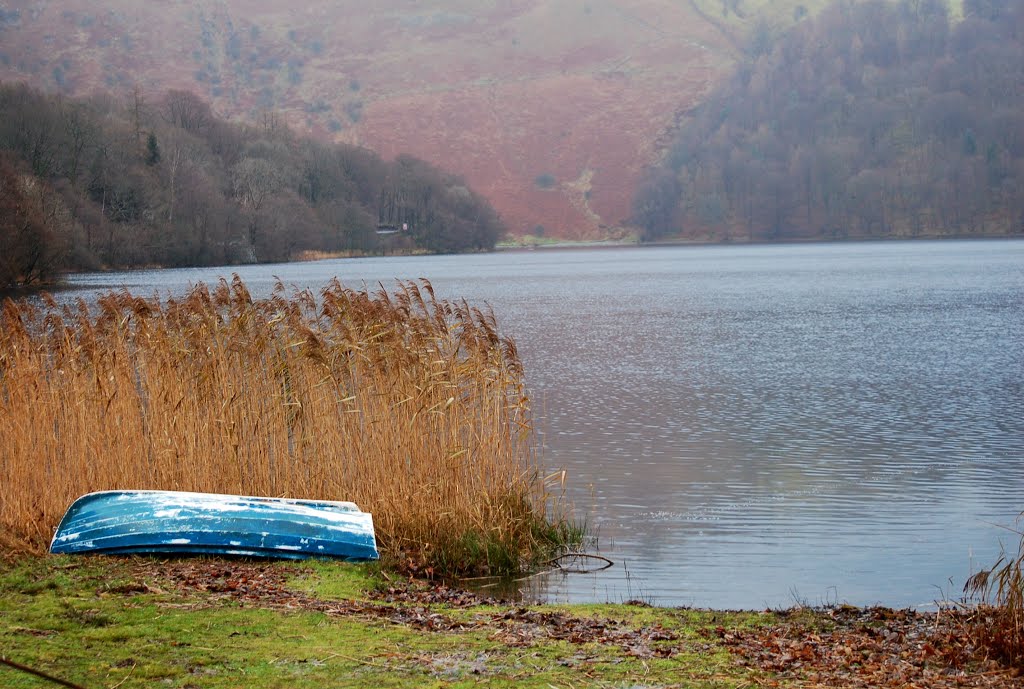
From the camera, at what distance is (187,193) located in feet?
320

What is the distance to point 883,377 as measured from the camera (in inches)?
997

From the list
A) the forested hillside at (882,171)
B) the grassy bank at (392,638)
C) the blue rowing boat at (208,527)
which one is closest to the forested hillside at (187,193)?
the forested hillside at (882,171)

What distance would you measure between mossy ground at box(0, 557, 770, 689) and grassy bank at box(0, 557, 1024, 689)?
0.6 inches

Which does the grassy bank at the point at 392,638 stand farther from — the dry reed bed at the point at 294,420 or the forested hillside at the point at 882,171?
the forested hillside at the point at 882,171

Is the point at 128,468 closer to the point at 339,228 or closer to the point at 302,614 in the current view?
the point at 302,614

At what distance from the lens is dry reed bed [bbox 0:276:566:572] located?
9.58 metres

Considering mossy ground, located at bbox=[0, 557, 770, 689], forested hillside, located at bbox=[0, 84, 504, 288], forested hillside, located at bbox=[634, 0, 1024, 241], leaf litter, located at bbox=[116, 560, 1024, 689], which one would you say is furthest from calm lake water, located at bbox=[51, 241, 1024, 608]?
forested hillside, located at bbox=[634, 0, 1024, 241]

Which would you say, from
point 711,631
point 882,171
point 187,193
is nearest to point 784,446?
point 711,631

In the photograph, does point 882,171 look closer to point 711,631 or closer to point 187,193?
point 187,193

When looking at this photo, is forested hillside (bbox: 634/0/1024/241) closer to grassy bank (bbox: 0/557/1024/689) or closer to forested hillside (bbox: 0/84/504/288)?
forested hillside (bbox: 0/84/504/288)

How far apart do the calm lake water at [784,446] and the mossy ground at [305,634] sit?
1855 mm

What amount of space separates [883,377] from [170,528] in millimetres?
A: 20075

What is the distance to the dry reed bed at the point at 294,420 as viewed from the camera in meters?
9.58

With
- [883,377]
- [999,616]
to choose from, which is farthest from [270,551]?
[883,377]
